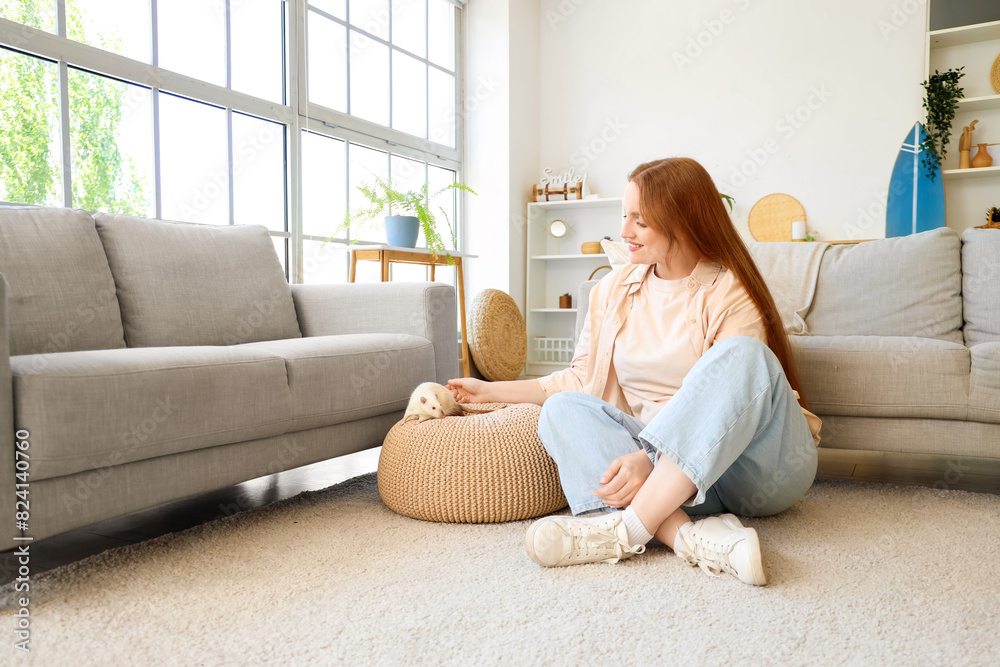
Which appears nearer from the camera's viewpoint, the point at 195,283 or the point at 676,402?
the point at 676,402

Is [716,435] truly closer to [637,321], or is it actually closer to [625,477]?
[625,477]

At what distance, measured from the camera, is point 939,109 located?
13.5 feet

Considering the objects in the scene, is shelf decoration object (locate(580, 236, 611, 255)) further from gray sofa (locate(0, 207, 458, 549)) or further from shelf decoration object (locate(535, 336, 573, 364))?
gray sofa (locate(0, 207, 458, 549))

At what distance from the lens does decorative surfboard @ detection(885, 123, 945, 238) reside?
411 cm

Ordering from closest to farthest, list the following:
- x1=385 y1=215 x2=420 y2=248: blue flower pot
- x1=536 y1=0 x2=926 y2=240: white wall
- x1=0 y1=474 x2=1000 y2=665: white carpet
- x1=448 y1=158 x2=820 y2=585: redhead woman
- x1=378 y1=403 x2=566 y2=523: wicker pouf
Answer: x1=0 y1=474 x2=1000 y2=665: white carpet → x1=448 y1=158 x2=820 y2=585: redhead woman → x1=378 y1=403 x2=566 y2=523: wicker pouf → x1=385 y1=215 x2=420 y2=248: blue flower pot → x1=536 y1=0 x2=926 y2=240: white wall

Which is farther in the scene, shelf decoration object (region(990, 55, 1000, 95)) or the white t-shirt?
shelf decoration object (region(990, 55, 1000, 95))

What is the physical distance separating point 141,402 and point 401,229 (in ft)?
7.87

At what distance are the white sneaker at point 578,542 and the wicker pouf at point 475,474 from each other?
276mm

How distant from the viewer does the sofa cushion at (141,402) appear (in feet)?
4.00

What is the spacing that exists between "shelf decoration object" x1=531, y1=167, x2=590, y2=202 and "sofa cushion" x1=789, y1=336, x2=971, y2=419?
11.0 feet

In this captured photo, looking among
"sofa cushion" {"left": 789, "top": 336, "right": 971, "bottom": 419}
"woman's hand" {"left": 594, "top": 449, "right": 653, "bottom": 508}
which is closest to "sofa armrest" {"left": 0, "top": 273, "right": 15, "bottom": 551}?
"woman's hand" {"left": 594, "top": 449, "right": 653, "bottom": 508}

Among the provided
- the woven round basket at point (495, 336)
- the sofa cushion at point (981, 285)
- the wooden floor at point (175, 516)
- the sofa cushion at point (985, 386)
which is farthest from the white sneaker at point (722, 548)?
the woven round basket at point (495, 336)

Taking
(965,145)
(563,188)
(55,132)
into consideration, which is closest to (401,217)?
(55,132)

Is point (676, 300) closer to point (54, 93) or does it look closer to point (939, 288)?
point (939, 288)
